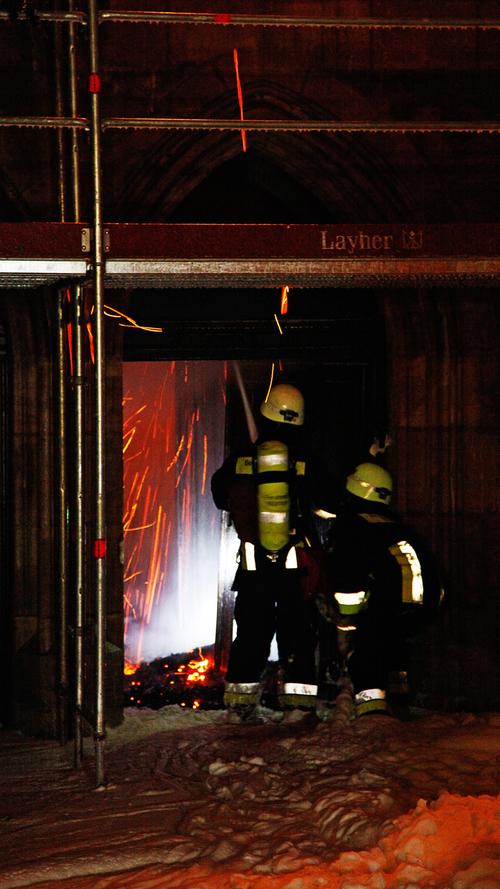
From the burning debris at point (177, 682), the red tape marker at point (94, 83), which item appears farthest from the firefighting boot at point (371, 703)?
the red tape marker at point (94, 83)

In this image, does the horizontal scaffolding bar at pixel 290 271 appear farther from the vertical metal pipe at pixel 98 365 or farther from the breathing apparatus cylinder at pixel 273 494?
the breathing apparatus cylinder at pixel 273 494

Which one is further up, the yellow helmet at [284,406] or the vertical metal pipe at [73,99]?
the vertical metal pipe at [73,99]

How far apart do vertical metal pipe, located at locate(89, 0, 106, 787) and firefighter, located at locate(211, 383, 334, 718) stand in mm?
1753

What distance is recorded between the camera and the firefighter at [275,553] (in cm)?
720

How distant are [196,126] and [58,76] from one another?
1.55 m

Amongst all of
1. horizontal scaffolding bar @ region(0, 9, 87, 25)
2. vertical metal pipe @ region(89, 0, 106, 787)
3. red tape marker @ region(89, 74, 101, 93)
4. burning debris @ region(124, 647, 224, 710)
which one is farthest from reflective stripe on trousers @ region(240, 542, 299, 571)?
horizontal scaffolding bar @ region(0, 9, 87, 25)

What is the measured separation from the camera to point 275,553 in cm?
727

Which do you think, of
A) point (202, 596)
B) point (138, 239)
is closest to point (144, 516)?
point (202, 596)

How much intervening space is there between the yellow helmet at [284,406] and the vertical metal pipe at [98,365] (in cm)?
198

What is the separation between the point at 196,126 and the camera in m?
5.75

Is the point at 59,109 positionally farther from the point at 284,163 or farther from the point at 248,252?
the point at 248,252

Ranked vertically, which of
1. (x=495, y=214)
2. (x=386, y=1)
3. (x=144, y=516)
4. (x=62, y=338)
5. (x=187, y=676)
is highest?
(x=386, y=1)

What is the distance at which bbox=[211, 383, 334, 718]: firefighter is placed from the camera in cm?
720

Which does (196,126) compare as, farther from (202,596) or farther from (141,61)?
(202,596)
